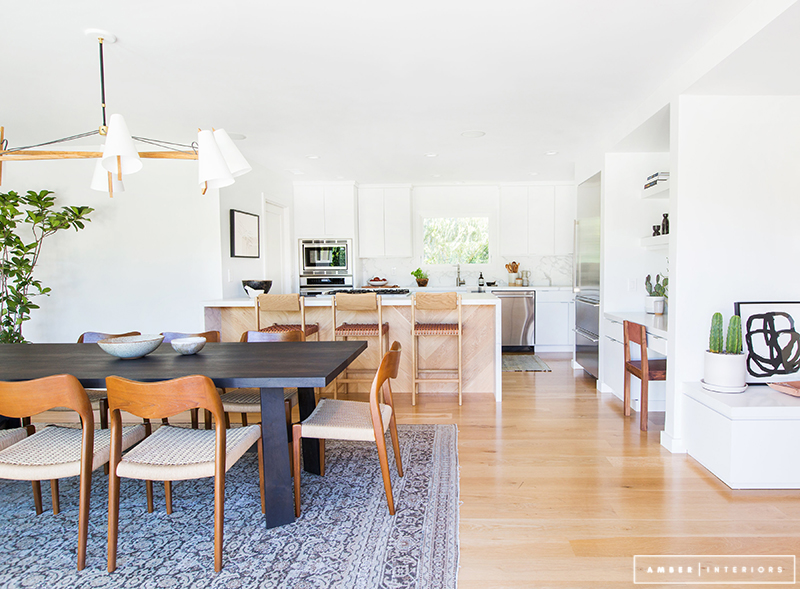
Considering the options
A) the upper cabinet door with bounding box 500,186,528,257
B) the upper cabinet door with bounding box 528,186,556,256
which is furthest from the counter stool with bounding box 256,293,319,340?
the upper cabinet door with bounding box 528,186,556,256

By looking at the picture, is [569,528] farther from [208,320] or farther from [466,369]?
[208,320]

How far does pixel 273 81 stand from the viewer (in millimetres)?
2959

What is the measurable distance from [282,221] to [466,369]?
3402mm

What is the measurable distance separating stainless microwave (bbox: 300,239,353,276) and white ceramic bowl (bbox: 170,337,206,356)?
4136 mm

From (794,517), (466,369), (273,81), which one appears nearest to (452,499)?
(794,517)

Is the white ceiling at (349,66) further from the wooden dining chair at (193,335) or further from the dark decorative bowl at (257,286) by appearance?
the wooden dining chair at (193,335)

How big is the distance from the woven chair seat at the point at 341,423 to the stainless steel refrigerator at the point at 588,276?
286 centimetres

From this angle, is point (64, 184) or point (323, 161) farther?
point (323, 161)

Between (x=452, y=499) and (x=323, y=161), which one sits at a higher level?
(x=323, y=161)

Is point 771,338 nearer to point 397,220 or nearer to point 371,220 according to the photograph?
point 397,220

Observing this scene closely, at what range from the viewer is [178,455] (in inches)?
76.0

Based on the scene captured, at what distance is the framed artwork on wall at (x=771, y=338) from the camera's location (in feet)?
9.27

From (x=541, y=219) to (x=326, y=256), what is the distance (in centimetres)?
314

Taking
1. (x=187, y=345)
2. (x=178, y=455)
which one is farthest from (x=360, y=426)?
(x=187, y=345)
